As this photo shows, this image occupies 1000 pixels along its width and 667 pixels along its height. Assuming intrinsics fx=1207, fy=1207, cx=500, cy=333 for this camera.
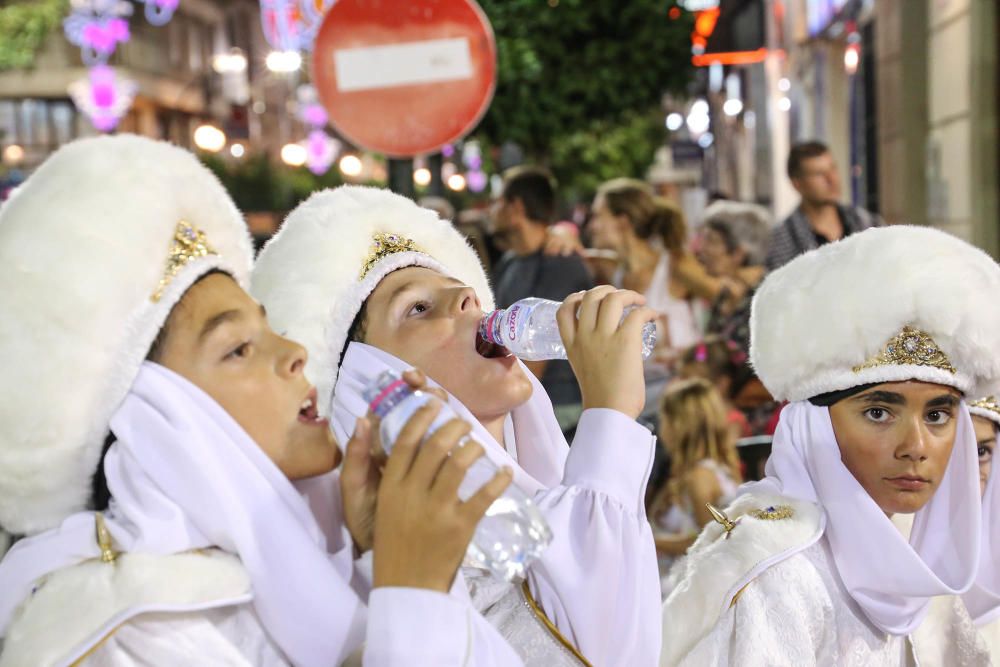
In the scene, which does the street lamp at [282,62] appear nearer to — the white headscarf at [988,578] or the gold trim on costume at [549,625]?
the white headscarf at [988,578]

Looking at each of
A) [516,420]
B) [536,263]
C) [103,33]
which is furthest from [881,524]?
[103,33]

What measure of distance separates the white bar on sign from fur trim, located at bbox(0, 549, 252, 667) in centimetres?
345

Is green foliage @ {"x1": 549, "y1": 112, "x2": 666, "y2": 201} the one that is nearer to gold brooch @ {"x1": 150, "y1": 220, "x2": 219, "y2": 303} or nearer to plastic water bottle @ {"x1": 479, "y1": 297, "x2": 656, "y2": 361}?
plastic water bottle @ {"x1": 479, "y1": 297, "x2": 656, "y2": 361}

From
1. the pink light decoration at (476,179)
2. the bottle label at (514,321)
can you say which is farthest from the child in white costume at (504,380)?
the pink light decoration at (476,179)

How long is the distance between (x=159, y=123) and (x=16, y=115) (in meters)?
6.04

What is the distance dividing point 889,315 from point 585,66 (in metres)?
8.26

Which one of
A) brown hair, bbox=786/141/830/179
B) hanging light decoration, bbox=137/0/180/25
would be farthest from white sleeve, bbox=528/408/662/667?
hanging light decoration, bbox=137/0/180/25

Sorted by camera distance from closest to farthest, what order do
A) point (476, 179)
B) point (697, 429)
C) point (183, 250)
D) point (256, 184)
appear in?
point (183, 250) → point (697, 429) → point (256, 184) → point (476, 179)

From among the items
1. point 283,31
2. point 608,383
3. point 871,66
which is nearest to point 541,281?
point 608,383

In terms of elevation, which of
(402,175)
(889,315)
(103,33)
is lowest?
(889,315)

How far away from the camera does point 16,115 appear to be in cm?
3997

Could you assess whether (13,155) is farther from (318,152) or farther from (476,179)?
(476,179)

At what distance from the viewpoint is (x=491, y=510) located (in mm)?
1785

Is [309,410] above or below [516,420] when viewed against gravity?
above
